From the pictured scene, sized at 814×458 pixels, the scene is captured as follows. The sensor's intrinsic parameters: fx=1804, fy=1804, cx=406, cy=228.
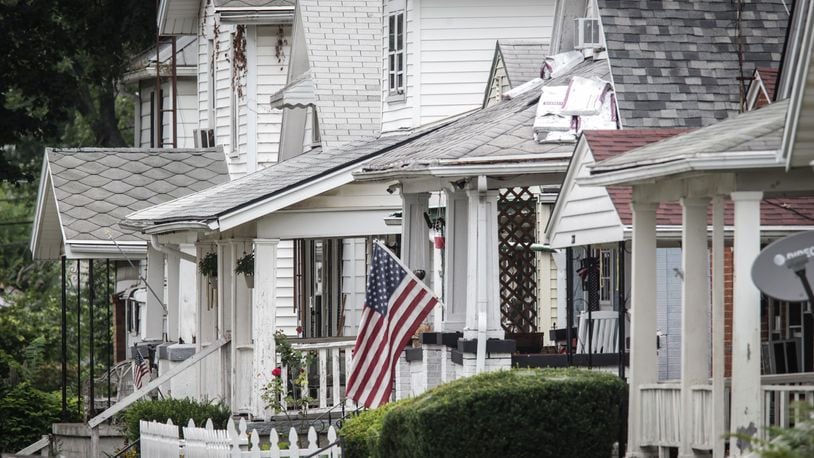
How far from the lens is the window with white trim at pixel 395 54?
2552 cm

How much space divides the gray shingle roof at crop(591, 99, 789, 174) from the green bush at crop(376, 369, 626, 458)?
1759 mm

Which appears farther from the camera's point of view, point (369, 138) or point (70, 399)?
point (70, 399)

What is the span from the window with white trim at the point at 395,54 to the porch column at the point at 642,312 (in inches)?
441

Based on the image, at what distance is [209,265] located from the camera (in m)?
25.9

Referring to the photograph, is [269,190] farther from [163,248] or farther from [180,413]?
[163,248]

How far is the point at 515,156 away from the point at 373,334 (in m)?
2.36

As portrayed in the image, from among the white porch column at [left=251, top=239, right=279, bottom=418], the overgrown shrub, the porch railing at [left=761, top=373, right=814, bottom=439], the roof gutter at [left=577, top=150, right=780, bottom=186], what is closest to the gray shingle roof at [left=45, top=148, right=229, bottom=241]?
the overgrown shrub

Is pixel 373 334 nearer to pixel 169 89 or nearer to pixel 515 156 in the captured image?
pixel 515 156

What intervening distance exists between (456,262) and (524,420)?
6114mm

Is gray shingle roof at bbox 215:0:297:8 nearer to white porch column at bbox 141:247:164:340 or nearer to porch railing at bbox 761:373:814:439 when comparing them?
white porch column at bbox 141:247:164:340

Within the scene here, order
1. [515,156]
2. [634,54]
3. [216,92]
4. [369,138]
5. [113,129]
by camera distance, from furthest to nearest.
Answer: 1. [113,129]
2. [216,92]
3. [369,138]
4. [634,54]
5. [515,156]

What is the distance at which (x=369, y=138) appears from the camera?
1025 inches

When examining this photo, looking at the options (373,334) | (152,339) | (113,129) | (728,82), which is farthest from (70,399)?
(113,129)

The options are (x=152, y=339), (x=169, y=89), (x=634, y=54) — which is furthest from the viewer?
(x=169, y=89)
